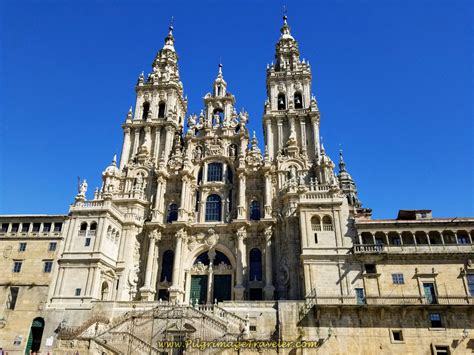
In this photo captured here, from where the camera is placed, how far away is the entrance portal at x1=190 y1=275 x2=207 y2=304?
144ft

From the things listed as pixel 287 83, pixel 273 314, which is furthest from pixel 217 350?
pixel 287 83

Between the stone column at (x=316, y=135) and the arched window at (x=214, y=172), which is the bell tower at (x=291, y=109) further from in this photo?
the arched window at (x=214, y=172)

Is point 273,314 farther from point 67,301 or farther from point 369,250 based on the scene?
point 67,301

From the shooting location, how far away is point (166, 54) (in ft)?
207

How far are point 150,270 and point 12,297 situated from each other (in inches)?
524

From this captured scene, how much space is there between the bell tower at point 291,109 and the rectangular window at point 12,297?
100 feet

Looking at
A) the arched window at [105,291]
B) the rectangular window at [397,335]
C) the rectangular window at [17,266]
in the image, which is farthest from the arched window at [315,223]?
the rectangular window at [17,266]

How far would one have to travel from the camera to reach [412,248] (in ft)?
123

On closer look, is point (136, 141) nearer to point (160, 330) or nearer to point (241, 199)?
point (241, 199)

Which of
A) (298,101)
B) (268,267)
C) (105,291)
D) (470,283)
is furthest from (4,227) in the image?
(470,283)

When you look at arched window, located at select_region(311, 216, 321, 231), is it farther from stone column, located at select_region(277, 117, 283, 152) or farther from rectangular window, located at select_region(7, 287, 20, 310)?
rectangular window, located at select_region(7, 287, 20, 310)

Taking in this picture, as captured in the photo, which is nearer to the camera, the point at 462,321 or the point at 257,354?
the point at 257,354

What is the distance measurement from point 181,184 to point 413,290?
2800cm

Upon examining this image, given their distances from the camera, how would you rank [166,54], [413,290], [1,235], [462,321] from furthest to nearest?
[166,54], [1,235], [413,290], [462,321]
